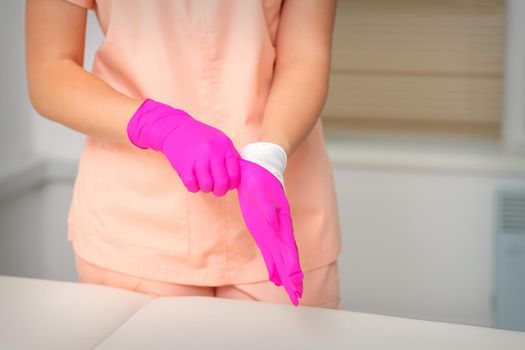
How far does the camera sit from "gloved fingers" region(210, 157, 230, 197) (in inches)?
43.8

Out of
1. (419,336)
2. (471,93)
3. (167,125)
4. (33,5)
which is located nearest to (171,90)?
(167,125)

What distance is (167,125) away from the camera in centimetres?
118

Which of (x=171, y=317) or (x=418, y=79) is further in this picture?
(x=418, y=79)

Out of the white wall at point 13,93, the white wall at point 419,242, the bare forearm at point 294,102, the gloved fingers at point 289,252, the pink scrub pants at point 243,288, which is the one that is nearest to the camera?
the gloved fingers at point 289,252

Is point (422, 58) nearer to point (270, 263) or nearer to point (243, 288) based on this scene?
point (243, 288)

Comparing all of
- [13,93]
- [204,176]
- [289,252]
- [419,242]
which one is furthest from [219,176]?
[13,93]

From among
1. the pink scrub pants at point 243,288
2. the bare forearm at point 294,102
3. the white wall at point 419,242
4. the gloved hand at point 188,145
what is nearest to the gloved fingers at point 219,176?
the gloved hand at point 188,145

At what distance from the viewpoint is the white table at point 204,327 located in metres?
1.14

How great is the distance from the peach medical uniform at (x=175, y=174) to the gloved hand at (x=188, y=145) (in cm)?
10

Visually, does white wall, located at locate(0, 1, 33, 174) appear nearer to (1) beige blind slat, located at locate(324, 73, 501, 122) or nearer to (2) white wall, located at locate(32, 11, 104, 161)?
(2) white wall, located at locate(32, 11, 104, 161)

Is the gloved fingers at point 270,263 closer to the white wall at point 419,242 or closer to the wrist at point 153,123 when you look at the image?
the wrist at point 153,123

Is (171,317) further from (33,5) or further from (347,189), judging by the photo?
(347,189)

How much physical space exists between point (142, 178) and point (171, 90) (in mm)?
151

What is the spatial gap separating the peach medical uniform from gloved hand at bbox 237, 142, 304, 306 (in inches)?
6.3
